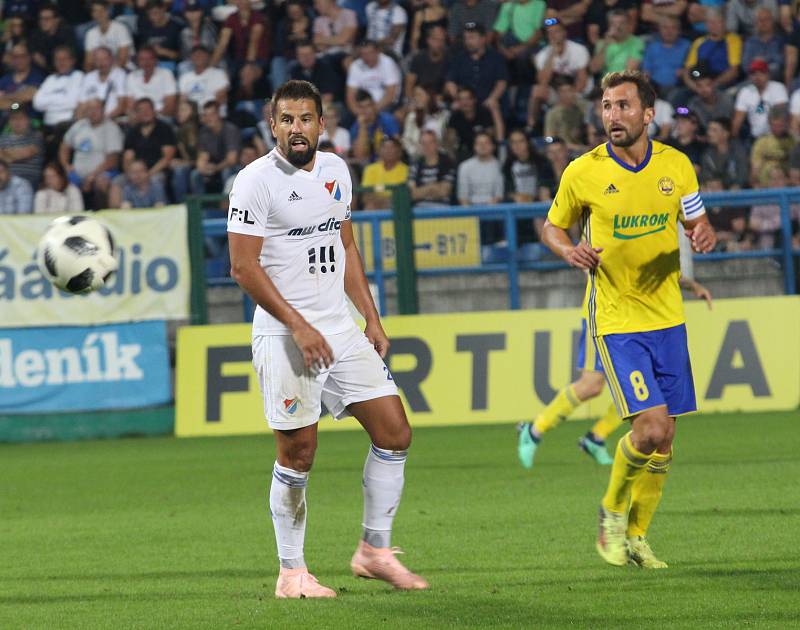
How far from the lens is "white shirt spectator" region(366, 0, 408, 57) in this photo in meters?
20.8

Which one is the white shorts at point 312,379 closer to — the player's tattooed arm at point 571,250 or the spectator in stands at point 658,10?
the player's tattooed arm at point 571,250

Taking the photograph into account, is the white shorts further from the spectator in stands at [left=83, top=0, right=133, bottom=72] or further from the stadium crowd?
the spectator in stands at [left=83, top=0, right=133, bottom=72]

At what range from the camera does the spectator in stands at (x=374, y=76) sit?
65.5 ft

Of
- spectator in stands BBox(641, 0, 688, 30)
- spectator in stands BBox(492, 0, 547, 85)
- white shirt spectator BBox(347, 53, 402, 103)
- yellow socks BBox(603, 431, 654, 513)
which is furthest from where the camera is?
white shirt spectator BBox(347, 53, 402, 103)

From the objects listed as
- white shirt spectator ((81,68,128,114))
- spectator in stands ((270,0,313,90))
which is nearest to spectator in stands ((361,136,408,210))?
spectator in stands ((270,0,313,90))

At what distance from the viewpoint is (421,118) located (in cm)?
1919

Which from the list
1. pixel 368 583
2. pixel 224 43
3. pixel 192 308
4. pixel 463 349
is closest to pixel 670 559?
pixel 368 583

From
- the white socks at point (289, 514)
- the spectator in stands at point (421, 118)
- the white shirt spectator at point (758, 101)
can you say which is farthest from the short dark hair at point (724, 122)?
the white socks at point (289, 514)

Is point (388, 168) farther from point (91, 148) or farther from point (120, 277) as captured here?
point (91, 148)

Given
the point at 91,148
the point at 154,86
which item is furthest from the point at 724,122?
the point at 91,148

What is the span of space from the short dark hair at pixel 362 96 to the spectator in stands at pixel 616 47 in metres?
2.74

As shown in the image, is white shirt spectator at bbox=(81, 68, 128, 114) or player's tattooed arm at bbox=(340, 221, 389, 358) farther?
white shirt spectator at bbox=(81, 68, 128, 114)

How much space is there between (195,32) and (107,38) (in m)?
1.19

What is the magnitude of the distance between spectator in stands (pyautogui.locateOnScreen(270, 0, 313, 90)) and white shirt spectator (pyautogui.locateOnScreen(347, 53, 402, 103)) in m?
1.13
